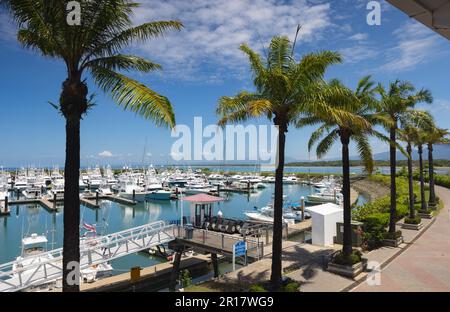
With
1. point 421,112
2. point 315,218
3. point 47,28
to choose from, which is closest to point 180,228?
point 315,218

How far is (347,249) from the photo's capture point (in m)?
15.3

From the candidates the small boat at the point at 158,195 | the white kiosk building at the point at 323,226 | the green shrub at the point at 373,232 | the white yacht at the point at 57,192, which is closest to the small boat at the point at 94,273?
the white kiosk building at the point at 323,226

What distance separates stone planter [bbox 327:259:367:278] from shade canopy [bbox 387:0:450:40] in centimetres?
1239

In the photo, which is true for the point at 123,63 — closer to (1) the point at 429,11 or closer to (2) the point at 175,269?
(1) the point at 429,11

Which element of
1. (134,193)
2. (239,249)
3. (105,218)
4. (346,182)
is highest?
(346,182)

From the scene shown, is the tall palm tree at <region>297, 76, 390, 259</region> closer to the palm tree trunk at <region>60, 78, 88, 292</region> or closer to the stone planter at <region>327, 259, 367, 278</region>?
the stone planter at <region>327, 259, 367, 278</region>

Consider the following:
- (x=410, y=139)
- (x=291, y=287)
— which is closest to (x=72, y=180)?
(x=291, y=287)

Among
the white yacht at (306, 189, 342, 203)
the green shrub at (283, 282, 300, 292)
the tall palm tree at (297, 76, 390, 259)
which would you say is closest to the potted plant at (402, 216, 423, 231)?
the tall palm tree at (297, 76, 390, 259)

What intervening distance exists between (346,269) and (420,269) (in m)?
3.75

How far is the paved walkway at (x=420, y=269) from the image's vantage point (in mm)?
13141

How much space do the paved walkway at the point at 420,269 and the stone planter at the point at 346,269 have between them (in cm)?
83

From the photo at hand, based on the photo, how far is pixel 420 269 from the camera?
603 inches
